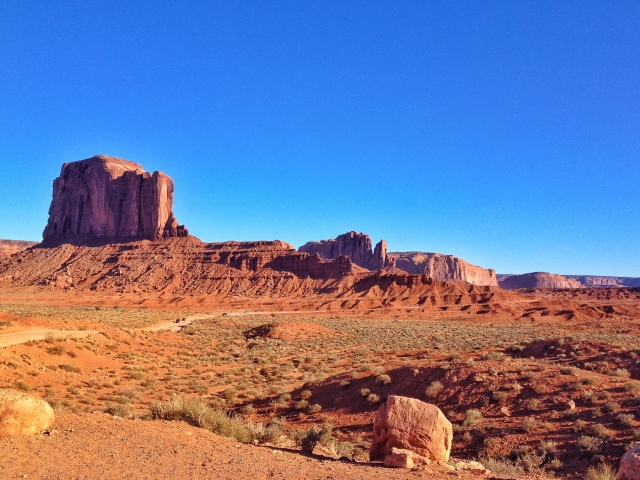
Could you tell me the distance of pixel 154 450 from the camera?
6602 millimetres

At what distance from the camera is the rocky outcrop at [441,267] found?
177 meters

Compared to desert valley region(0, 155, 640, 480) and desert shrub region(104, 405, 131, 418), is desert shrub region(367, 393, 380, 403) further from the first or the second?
desert shrub region(104, 405, 131, 418)

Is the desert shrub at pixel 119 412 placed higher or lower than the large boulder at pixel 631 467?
lower

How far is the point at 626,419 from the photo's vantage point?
10070 mm

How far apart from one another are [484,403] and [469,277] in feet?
614

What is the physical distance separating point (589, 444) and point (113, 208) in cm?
11794

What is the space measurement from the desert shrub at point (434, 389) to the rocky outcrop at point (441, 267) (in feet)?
527

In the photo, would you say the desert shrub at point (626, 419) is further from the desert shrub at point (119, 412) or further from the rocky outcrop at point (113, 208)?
the rocky outcrop at point (113, 208)

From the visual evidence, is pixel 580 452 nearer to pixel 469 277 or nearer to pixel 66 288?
pixel 66 288

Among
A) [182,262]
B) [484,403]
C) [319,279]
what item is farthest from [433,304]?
[484,403]

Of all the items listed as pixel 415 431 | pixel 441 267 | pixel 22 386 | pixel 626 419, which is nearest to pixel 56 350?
pixel 22 386

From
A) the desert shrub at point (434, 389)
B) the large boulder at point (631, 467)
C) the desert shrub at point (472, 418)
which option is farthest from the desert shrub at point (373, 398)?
the large boulder at point (631, 467)

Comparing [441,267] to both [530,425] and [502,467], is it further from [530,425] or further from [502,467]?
[502,467]

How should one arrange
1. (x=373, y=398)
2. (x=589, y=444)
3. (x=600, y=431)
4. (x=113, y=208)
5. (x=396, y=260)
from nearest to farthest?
(x=589, y=444) → (x=600, y=431) → (x=373, y=398) → (x=113, y=208) → (x=396, y=260)
